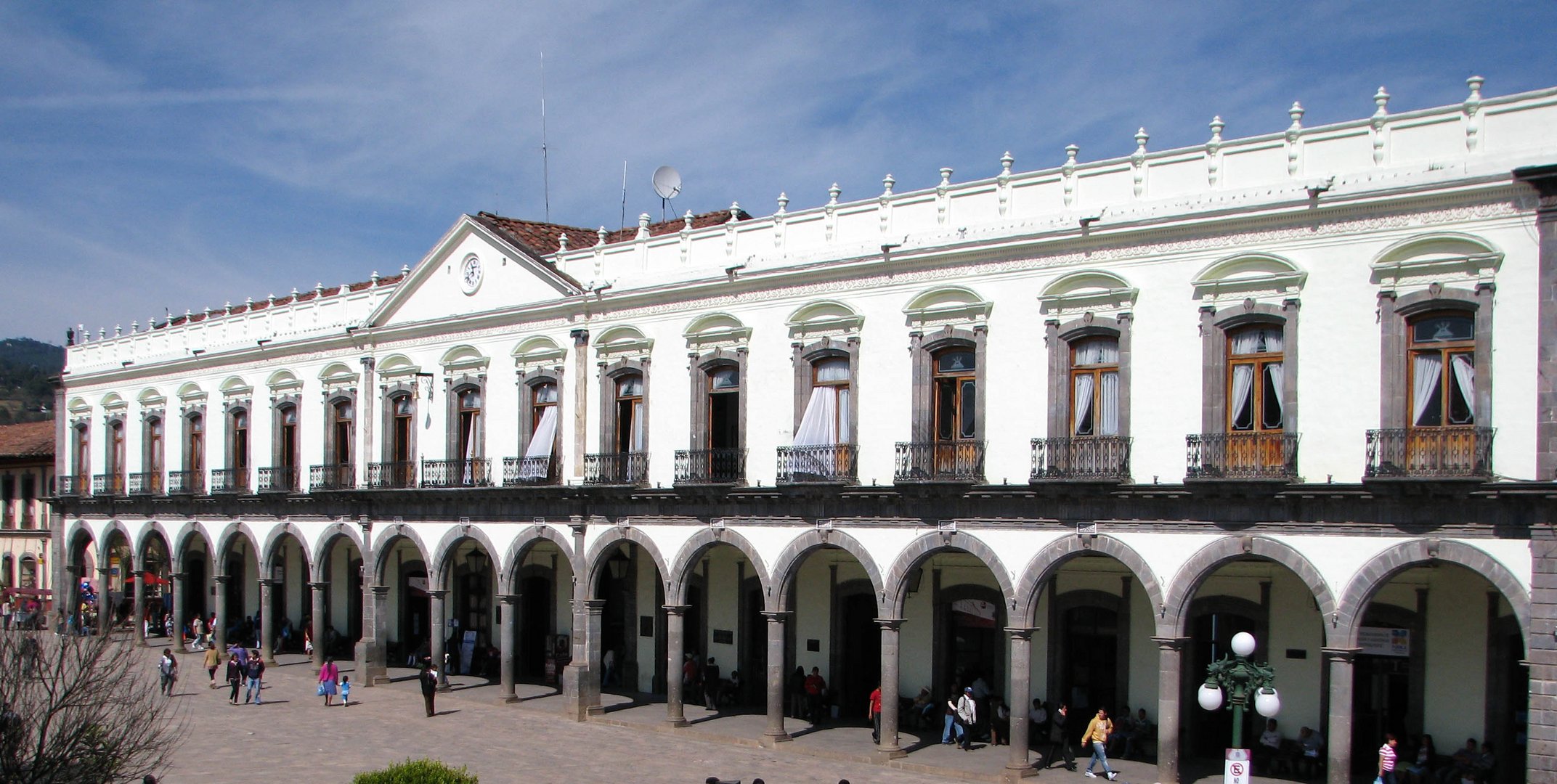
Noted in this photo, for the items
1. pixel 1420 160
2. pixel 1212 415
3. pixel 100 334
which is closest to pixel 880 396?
pixel 1212 415

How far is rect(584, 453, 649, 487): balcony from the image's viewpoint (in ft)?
92.5

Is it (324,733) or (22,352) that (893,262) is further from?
(22,352)

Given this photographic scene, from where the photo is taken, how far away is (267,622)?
123ft

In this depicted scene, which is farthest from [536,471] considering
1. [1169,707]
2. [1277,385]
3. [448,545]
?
[1277,385]

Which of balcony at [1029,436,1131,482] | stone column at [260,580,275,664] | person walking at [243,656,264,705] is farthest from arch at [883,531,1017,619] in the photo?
stone column at [260,580,275,664]

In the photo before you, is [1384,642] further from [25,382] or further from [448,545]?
[25,382]

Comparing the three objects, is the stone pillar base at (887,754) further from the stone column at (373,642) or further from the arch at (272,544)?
the arch at (272,544)

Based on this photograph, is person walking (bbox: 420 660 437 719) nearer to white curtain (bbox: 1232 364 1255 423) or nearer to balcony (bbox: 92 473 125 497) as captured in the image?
white curtain (bbox: 1232 364 1255 423)

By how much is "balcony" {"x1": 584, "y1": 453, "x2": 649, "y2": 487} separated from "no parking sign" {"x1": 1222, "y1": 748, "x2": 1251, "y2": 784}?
1499 centimetres

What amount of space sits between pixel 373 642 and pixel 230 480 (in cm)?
861

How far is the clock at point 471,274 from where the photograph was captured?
32.2 meters

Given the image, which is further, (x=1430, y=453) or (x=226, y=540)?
(x=226, y=540)

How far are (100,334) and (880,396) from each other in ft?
105

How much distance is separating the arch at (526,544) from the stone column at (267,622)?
9.99m
